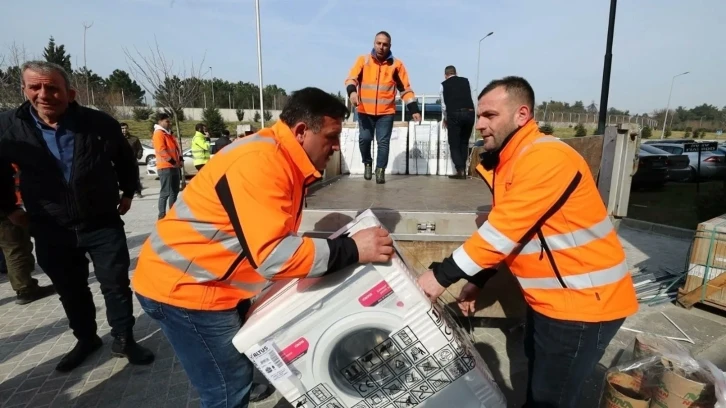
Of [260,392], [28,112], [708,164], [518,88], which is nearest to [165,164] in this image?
[28,112]

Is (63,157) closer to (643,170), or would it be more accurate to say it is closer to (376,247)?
(376,247)

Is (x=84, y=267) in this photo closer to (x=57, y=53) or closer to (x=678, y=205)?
(x=678, y=205)

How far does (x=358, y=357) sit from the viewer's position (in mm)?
1718

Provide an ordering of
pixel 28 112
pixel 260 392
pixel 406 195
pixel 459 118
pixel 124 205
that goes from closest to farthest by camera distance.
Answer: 1. pixel 28 112
2. pixel 260 392
3. pixel 124 205
4. pixel 406 195
5. pixel 459 118

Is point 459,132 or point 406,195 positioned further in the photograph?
point 459,132

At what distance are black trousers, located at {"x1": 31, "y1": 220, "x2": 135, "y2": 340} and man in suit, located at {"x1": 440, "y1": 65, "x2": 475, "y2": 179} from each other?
3896 mm

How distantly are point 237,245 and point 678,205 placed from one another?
1237 centimetres

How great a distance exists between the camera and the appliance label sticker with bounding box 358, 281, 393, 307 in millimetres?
1568

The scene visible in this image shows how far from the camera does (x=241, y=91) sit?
2231 inches

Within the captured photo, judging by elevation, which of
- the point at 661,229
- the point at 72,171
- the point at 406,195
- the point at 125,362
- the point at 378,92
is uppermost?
the point at 378,92

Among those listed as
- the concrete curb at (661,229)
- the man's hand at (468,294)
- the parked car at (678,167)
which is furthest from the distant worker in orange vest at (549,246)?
the parked car at (678,167)

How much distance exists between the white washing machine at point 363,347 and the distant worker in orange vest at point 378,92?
309 centimetres

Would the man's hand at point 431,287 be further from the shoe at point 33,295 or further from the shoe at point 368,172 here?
the shoe at point 33,295

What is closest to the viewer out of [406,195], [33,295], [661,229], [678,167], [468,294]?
[468,294]
